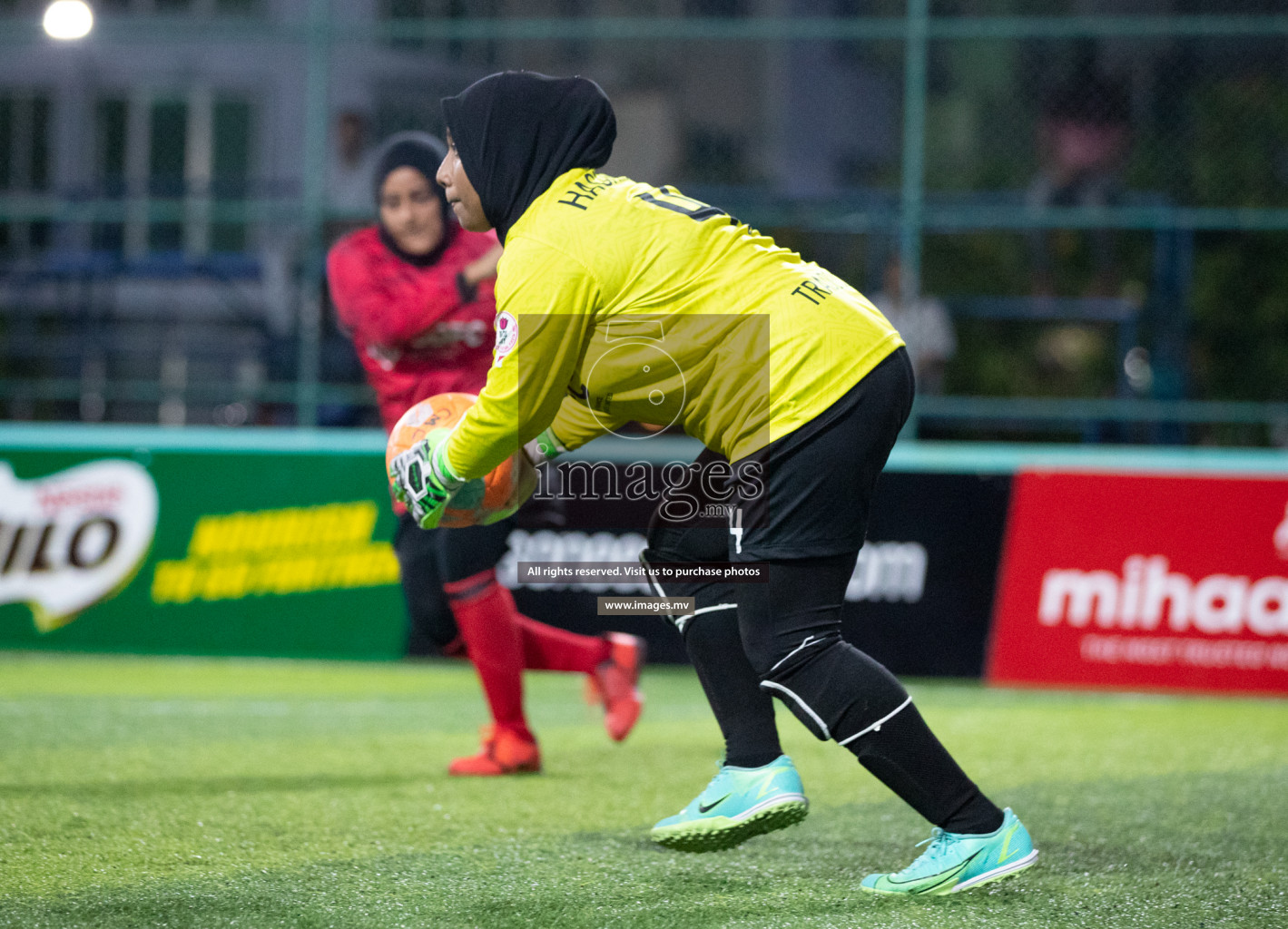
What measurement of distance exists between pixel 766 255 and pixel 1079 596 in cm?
424

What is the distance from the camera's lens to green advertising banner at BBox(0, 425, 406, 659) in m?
7.48

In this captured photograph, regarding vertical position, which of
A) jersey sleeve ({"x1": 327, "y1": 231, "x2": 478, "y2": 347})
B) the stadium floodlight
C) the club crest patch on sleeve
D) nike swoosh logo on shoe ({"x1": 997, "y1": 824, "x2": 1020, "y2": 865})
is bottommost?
nike swoosh logo on shoe ({"x1": 997, "y1": 824, "x2": 1020, "y2": 865})

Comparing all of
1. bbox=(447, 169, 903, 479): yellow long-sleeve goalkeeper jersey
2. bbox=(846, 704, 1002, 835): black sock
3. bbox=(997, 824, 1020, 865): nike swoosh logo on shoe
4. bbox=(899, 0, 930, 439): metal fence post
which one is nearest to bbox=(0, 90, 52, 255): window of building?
bbox=(899, 0, 930, 439): metal fence post

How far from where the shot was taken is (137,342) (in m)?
11.0

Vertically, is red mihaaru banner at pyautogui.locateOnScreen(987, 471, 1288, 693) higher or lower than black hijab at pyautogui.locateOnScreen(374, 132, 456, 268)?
lower

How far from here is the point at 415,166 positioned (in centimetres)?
497

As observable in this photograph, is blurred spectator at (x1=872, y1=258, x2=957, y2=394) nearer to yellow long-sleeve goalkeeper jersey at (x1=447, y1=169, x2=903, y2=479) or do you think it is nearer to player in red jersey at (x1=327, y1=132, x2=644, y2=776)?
player in red jersey at (x1=327, y1=132, x2=644, y2=776)

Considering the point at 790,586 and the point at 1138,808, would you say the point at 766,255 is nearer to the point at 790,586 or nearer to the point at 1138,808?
the point at 790,586

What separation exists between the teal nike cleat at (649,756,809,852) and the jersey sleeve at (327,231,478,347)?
80.3 inches

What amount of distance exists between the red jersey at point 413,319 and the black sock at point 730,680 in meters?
1.65

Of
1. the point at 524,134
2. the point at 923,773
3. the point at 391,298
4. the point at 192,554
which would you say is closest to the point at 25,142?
the point at 192,554

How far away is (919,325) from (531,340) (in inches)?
259

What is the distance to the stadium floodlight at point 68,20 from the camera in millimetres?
9992

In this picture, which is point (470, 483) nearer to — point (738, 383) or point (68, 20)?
point (738, 383)
